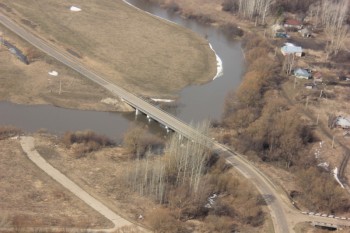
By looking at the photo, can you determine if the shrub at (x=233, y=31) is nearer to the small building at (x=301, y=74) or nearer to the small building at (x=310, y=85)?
the small building at (x=301, y=74)

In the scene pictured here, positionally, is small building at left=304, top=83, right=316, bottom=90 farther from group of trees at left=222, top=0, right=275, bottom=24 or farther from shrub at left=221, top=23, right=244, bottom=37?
group of trees at left=222, top=0, right=275, bottom=24

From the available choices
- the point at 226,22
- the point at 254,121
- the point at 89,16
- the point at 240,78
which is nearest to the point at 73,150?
the point at 254,121

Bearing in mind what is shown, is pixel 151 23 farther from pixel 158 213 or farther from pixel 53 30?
pixel 158 213

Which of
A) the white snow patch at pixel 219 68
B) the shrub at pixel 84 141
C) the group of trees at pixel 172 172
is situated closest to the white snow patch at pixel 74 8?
the white snow patch at pixel 219 68

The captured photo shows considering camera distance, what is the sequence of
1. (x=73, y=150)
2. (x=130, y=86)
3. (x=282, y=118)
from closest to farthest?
(x=73, y=150) → (x=282, y=118) → (x=130, y=86)

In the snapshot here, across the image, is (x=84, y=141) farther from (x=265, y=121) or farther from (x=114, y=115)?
(x=265, y=121)

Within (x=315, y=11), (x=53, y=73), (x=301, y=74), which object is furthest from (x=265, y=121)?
(x=315, y=11)
